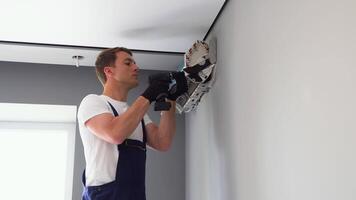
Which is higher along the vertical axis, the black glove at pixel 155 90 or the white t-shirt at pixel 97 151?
the black glove at pixel 155 90

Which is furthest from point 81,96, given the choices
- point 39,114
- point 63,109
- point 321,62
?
point 321,62

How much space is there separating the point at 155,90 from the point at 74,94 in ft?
3.20

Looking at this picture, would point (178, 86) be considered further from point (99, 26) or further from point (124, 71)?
point (99, 26)

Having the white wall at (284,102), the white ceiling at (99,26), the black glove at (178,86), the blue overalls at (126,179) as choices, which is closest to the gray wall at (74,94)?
the white ceiling at (99,26)

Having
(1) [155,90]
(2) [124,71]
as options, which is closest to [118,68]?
(2) [124,71]

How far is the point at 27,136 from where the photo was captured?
2.65 meters

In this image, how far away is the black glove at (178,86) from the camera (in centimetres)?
176

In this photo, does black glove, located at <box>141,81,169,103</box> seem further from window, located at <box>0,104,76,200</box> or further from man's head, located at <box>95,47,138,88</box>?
window, located at <box>0,104,76,200</box>

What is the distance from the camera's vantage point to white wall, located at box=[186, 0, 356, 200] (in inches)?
32.8

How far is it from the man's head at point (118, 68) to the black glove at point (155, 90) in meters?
0.14

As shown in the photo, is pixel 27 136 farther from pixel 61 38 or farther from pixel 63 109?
pixel 61 38

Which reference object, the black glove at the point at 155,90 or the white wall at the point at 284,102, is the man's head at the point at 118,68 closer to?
the black glove at the point at 155,90

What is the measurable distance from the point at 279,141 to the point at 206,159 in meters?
0.82

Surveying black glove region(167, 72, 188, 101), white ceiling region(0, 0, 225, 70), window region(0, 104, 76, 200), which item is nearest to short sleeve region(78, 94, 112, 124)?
black glove region(167, 72, 188, 101)
